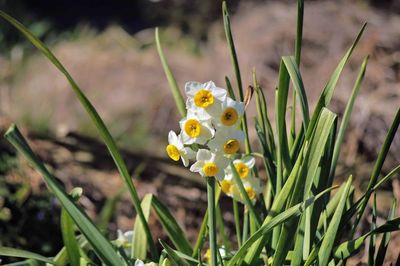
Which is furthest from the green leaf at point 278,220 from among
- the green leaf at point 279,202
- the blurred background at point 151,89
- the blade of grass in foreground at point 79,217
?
the blurred background at point 151,89

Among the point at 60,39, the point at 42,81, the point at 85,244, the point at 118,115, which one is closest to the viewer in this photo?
the point at 85,244

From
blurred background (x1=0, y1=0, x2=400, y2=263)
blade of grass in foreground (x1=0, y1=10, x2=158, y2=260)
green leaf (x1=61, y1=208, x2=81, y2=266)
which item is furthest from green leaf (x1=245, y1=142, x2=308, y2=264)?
blurred background (x1=0, y1=0, x2=400, y2=263)

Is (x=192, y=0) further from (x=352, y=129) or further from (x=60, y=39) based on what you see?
(x=352, y=129)

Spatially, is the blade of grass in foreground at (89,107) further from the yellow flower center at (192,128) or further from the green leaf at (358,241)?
the green leaf at (358,241)

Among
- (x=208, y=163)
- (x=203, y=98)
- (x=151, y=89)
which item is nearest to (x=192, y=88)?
(x=203, y=98)

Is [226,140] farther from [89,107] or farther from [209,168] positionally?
[89,107]

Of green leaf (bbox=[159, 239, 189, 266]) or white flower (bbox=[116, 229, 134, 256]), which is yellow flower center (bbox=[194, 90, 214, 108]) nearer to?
green leaf (bbox=[159, 239, 189, 266])

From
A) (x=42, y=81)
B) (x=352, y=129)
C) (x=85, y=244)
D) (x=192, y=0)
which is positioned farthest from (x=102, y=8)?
(x=85, y=244)
